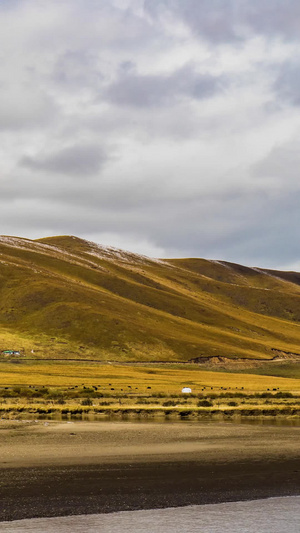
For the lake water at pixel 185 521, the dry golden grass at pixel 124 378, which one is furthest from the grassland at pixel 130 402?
the lake water at pixel 185 521

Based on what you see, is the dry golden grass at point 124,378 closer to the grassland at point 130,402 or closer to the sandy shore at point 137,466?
the grassland at point 130,402

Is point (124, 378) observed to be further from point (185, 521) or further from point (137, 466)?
point (185, 521)

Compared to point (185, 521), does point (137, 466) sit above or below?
below

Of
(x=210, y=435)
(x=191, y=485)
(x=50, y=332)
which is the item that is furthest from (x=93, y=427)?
(x=50, y=332)

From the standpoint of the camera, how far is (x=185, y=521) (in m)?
20.4

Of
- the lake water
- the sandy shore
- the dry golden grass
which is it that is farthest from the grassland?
the lake water

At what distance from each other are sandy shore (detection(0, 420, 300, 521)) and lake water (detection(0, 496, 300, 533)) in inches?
32.1

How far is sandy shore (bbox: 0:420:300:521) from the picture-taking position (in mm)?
23391

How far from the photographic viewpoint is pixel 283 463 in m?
31.6

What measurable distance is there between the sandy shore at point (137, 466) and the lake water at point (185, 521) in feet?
2.67

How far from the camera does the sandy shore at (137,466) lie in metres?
23.4

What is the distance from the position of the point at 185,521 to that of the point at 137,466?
34.4 ft

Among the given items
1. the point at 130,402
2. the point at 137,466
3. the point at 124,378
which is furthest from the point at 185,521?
the point at 124,378

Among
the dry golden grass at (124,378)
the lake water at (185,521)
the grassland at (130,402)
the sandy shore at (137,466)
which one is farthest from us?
the dry golden grass at (124,378)
